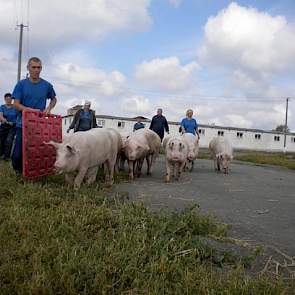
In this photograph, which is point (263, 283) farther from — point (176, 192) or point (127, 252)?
point (176, 192)

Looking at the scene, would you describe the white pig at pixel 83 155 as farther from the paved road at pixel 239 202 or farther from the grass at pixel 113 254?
the grass at pixel 113 254

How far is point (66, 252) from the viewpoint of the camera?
363 centimetres

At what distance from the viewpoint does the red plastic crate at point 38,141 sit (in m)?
7.41

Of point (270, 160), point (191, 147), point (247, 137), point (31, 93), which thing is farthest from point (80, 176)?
point (247, 137)

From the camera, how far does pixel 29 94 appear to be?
310 inches

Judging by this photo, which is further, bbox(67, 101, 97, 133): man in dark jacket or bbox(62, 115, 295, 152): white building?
bbox(62, 115, 295, 152): white building

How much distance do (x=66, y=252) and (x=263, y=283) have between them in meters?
1.55

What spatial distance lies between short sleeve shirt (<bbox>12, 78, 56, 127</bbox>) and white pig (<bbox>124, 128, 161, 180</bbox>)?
284cm

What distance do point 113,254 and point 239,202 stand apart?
14.2ft

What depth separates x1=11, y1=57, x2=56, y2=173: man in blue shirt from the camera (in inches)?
304

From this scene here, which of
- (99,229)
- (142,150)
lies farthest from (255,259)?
(142,150)

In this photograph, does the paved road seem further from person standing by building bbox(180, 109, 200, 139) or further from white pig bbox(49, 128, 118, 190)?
person standing by building bbox(180, 109, 200, 139)

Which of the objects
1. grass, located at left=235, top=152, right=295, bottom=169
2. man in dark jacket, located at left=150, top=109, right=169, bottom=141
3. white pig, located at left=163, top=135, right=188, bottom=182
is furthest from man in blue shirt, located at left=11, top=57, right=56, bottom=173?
grass, located at left=235, top=152, right=295, bottom=169

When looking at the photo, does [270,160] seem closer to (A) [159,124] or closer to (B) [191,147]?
(A) [159,124]
